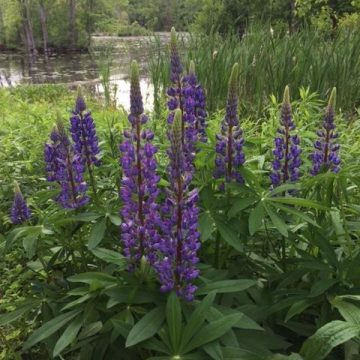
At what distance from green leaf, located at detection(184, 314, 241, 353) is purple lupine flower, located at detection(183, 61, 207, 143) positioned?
0.95 metres

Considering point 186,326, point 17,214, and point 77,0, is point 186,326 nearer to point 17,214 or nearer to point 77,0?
point 17,214

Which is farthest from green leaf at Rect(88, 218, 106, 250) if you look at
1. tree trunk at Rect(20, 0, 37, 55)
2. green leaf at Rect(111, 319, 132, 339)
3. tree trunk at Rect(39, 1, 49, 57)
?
tree trunk at Rect(20, 0, 37, 55)

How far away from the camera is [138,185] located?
1712mm

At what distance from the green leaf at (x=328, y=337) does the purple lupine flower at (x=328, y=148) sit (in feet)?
3.14

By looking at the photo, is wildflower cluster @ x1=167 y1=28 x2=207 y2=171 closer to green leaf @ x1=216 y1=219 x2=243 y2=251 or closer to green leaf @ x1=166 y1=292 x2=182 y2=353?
green leaf @ x1=216 y1=219 x2=243 y2=251

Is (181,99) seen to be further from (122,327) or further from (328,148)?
(122,327)

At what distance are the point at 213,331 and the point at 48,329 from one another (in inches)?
27.2

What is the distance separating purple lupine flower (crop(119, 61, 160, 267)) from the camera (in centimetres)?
170

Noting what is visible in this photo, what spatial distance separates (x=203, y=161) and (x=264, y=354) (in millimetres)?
1011

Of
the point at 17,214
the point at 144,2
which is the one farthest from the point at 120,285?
the point at 144,2

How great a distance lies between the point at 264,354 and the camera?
172 cm

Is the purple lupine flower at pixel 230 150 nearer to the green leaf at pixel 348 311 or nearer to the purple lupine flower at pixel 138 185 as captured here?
the purple lupine flower at pixel 138 185

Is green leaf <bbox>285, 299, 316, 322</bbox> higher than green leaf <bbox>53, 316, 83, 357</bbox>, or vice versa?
green leaf <bbox>285, 299, 316, 322</bbox>

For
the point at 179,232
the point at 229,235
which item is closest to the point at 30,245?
the point at 179,232
